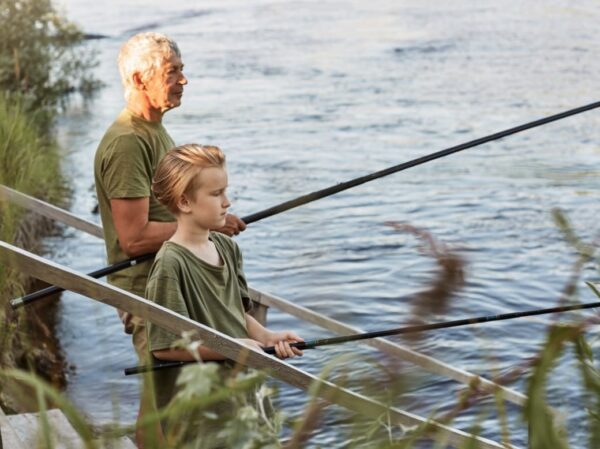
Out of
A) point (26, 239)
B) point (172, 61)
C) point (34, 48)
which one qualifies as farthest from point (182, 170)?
point (34, 48)

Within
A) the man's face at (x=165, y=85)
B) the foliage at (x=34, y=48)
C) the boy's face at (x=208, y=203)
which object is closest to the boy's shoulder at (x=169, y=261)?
the boy's face at (x=208, y=203)

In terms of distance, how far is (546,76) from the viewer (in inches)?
635

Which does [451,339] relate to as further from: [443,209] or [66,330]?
[443,209]

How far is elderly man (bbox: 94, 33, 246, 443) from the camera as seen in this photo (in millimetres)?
4082

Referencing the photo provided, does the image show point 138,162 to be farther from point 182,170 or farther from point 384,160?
point 384,160

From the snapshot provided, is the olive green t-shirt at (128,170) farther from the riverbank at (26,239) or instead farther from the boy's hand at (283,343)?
the riverbank at (26,239)

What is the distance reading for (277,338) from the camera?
378cm

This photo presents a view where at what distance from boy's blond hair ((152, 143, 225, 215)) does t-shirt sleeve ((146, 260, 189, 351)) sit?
230 millimetres

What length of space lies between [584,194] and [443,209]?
3.81ft

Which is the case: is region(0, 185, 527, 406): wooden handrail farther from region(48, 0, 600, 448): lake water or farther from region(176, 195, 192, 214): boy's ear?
region(176, 195, 192, 214): boy's ear

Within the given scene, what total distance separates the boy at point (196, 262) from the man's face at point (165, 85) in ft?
1.64

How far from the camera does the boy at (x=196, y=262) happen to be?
3.58 metres

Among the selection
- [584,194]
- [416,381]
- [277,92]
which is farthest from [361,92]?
[416,381]

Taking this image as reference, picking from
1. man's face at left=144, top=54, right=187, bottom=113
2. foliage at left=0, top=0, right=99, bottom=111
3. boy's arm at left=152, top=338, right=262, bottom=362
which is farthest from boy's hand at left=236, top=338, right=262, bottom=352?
foliage at left=0, top=0, right=99, bottom=111
